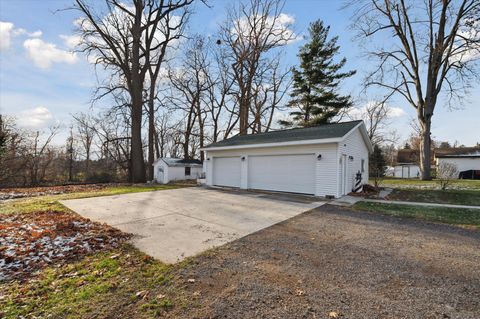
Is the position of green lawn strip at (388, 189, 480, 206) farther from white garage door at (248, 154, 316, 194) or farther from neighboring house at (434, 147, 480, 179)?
neighboring house at (434, 147, 480, 179)

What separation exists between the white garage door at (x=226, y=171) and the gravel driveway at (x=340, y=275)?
8238 mm

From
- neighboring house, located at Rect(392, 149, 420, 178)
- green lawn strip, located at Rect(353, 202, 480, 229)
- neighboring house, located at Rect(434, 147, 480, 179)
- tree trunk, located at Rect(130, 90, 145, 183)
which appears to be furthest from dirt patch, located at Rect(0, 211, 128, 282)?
neighboring house, located at Rect(392, 149, 420, 178)

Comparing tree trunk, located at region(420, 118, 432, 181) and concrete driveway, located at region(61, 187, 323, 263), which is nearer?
concrete driveway, located at region(61, 187, 323, 263)

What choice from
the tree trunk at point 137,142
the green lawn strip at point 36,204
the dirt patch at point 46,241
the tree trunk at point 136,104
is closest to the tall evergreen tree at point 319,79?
the tree trunk at point 136,104

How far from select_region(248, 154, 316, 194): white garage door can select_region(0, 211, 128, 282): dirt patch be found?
786cm

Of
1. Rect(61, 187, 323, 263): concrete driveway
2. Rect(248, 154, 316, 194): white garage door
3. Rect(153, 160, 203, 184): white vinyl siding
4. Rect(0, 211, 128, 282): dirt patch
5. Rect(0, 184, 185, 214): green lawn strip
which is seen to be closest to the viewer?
Rect(0, 211, 128, 282): dirt patch

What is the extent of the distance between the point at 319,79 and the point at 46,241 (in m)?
22.8

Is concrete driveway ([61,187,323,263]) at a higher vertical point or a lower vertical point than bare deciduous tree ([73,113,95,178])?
Answer: lower

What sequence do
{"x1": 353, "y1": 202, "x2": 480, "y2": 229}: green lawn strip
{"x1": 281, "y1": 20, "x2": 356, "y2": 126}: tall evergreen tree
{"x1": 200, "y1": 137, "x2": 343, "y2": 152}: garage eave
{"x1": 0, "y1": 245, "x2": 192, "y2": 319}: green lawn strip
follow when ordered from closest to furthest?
{"x1": 0, "y1": 245, "x2": 192, "y2": 319}: green lawn strip
{"x1": 353, "y1": 202, "x2": 480, "y2": 229}: green lawn strip
{"x1": 200, "y1": 137, "x2": 343, "y2": 152}: garage eave
{"x1": 281, "y1": 20, "x2": 356, "y2": 126}: tall evergreen tree

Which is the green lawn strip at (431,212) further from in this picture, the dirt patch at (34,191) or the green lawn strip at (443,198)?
the dirt patch at (34,191)

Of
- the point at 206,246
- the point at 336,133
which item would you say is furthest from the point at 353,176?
the point at 206,246

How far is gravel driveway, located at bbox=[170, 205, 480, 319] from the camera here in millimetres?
2303

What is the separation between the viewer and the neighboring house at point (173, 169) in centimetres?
1909

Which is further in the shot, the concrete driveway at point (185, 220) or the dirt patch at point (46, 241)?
the concrete driveway at point (185, 220)
